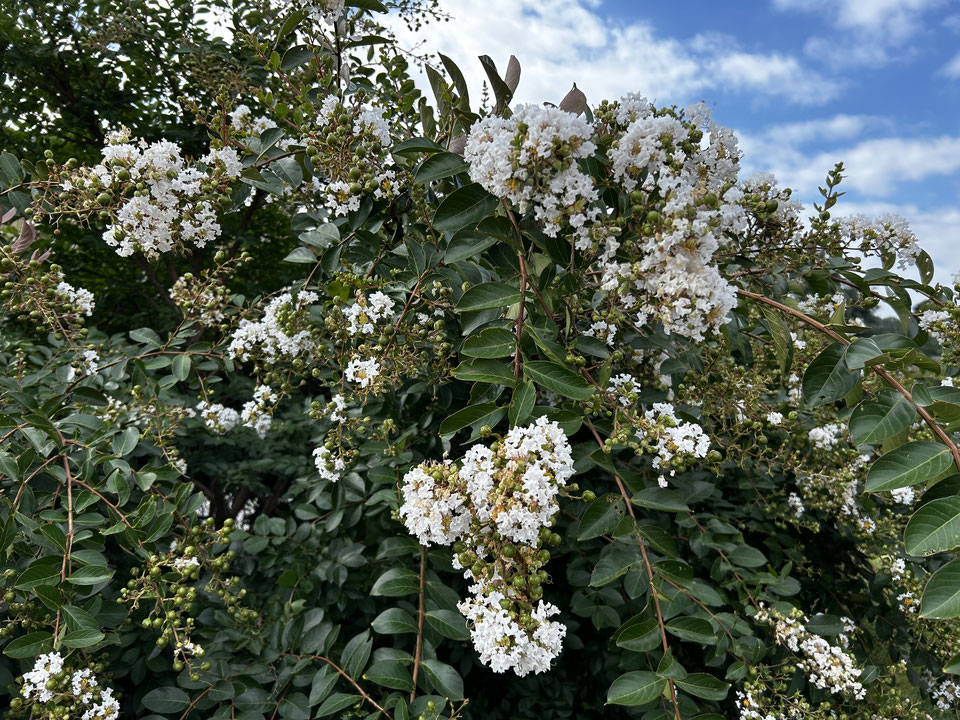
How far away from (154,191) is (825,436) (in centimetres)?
231

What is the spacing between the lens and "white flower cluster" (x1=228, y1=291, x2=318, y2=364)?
1.99 meters

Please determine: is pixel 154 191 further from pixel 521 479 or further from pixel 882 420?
pixel 882 420

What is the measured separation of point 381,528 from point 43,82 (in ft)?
12.9

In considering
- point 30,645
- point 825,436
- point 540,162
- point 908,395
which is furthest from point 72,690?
point 825,436

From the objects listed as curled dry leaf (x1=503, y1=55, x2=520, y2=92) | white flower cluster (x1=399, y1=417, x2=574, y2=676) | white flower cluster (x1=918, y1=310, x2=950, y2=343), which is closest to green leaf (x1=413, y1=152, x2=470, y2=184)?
curled dry leaf (x1=503, y1=55, x2=520, y2=92)

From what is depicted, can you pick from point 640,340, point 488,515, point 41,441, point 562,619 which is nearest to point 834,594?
point 562,619

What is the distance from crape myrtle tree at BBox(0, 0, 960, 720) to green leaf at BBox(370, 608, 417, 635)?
0.01 meters

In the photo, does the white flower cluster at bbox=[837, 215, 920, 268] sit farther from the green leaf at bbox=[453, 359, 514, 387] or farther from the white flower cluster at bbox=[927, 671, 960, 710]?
the white flower cluster at bbox=[927, 671, 960, 710]

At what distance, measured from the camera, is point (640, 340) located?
5.46 ft

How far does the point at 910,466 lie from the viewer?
3.62ft

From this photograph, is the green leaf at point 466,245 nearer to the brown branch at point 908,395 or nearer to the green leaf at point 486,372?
the green leaf at point 486,372

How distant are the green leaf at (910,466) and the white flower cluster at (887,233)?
94cm

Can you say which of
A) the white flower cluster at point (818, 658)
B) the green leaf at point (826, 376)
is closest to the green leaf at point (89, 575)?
the green leaf at point (826, 376)

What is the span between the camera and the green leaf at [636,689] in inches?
51.0
